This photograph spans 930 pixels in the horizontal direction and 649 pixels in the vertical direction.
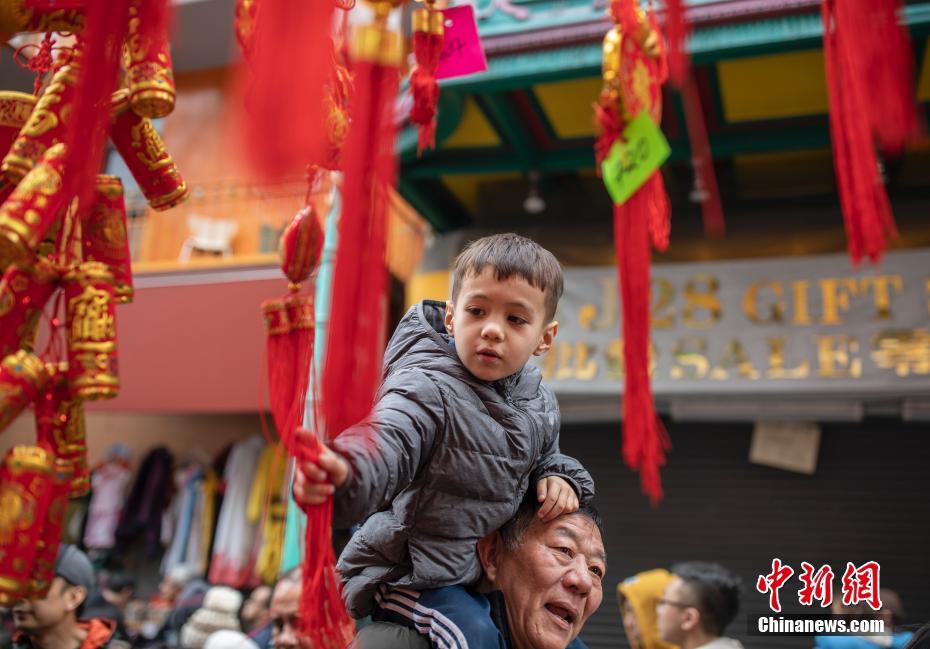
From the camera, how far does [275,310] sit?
109 centimetres

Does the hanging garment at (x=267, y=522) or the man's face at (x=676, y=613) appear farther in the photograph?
the hanging garment at (x=267, y=522)

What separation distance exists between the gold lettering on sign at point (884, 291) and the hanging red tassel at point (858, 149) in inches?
128

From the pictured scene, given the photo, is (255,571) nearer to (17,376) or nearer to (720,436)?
(720,436)

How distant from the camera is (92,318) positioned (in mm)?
960

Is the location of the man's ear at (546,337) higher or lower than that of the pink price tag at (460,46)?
lower

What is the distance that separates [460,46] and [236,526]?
5.32 metres

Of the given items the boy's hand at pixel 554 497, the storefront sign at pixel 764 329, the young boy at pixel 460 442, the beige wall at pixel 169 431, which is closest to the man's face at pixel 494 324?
the young boy at pixel 460 442


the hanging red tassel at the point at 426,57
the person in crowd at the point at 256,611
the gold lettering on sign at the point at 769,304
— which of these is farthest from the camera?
the person in crowd at the point at 256,611

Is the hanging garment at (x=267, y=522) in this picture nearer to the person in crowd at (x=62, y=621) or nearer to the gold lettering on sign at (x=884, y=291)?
the person in crowd at (x=62, y=621)

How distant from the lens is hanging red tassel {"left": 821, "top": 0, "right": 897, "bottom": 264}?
45.0 inches

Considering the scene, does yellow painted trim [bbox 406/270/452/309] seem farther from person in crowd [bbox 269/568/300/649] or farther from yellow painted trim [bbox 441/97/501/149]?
person in crowd [bbox 269/568/300/649]

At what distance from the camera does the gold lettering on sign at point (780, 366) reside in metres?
4.13

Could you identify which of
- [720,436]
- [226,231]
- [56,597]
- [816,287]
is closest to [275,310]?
[56,597]

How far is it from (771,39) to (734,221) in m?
1.41
